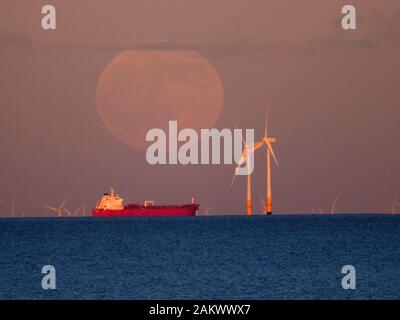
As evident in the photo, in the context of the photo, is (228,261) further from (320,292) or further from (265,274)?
(320,292)

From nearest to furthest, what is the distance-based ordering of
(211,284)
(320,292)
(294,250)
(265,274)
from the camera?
(320,292)
(211,284)
(265,274)
(294,250)

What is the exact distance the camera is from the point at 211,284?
7900 centimetres

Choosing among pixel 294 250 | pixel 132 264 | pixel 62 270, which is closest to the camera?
pixel 62 270
